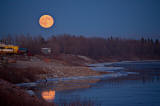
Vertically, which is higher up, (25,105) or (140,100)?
(25,105)

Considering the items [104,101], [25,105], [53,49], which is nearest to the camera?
[25,105]

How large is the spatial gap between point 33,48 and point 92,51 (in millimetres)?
40179

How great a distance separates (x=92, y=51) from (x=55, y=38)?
2647 centimetres

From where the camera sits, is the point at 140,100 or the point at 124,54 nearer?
the point at 140,100

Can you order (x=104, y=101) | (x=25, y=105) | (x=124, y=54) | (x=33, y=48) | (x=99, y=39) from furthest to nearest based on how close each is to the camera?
(x=99, y=39) → (x=124, y=54) → (x=33, y=48) → (x=104, y=101) → (x=25, y=105)

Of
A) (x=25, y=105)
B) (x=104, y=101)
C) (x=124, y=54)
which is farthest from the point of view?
(x=124, y=54)

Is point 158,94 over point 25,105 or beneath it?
beneath

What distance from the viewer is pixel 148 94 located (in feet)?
67.7

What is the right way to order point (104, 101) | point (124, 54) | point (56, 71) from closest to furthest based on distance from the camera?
point (104, 101), point (56, 71), point (124, 54)

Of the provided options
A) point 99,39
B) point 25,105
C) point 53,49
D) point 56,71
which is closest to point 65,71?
point 56,71

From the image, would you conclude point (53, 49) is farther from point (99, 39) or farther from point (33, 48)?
point (99, 39)

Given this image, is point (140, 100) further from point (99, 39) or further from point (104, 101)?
point (99, 39)

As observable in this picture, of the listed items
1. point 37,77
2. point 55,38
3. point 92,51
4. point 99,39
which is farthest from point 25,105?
point 99,39

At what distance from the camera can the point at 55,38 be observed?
138 metres
